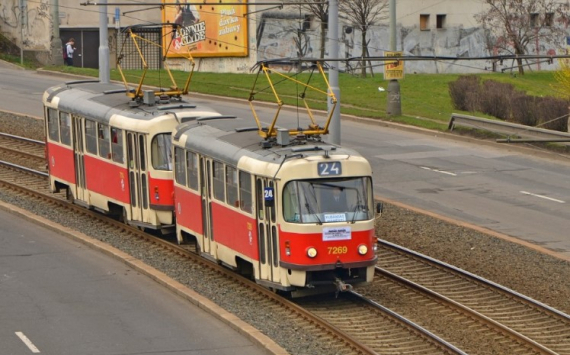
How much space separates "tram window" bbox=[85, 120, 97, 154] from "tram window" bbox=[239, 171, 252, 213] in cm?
710

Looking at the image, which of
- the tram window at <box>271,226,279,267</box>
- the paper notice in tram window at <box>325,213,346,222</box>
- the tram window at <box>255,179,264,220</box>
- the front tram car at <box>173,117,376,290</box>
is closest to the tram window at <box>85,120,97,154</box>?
the front tram car at <box>173,117,376,290</box>

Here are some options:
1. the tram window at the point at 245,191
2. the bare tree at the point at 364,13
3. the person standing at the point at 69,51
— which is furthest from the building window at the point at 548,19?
the tram window at the point at 245,191

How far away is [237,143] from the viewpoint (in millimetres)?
19406

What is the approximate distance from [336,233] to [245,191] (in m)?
1.94

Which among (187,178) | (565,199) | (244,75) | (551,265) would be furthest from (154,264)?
(244,75)

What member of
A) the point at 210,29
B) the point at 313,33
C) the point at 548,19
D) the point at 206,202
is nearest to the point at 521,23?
the point at 548,19

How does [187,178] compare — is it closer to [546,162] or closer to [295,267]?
[295,267]

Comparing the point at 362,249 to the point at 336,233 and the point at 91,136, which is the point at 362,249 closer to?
the point at 336,233

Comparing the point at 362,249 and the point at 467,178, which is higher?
the point at 362,249

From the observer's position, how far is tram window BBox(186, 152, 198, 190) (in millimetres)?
20766

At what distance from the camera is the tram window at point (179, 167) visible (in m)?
21.5

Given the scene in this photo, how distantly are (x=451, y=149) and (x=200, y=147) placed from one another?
16.2 metres

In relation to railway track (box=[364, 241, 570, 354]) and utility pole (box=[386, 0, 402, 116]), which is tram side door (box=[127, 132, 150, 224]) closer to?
railway track (box=[364, 241, 570, 354])

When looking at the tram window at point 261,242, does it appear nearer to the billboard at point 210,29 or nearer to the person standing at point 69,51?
the billboard at point 210,29
